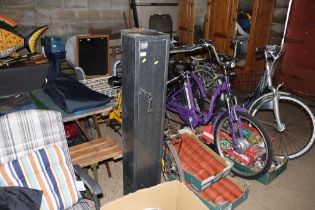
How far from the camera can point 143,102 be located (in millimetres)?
1955

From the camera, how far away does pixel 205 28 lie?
16.5 ft

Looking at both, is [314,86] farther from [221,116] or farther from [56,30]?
[56,30]

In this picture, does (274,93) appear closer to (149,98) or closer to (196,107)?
(196,107)

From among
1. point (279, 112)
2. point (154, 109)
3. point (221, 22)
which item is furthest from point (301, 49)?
point (154, 109)

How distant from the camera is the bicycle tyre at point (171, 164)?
2.40 m

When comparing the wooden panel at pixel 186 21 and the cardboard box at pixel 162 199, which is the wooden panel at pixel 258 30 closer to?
the wooden panel at pixel 186 21

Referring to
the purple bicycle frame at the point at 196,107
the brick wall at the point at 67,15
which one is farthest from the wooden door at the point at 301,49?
the brick wall at the point at 67,15

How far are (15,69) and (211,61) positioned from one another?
2.39 metres

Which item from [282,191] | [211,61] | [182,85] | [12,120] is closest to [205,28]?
[211,61]

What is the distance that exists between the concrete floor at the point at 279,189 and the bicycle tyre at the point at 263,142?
105mm

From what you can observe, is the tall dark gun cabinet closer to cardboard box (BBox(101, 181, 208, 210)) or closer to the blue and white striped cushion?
cardboard box (BBox(101, 181, 208, 210))

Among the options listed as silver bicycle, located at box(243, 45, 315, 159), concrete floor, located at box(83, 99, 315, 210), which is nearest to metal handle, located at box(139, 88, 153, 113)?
concrete floor, located at box(83, 99, 315, 210)

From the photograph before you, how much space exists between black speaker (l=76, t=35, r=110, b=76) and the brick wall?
56 centimetres

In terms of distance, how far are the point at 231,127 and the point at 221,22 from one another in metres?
2.53
